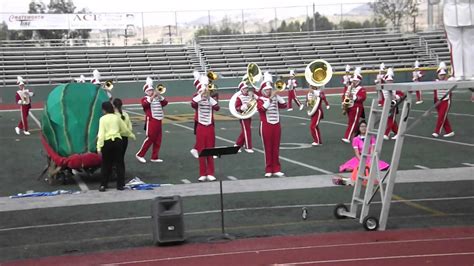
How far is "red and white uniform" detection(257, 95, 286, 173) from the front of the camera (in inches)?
492

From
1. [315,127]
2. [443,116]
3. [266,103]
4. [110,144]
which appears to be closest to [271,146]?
[266,103]

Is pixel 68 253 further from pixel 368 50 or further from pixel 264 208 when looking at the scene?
pixel 368 50

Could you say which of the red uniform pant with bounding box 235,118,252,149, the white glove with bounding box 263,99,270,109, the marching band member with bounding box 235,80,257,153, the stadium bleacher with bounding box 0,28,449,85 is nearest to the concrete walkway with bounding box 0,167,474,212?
the white glove with bounding box 263,99,270,109

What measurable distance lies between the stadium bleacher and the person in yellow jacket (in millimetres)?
30789

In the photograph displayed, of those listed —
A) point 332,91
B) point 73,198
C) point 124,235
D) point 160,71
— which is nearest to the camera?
point 124,235

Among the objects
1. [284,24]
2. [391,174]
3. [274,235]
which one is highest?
[284,24]

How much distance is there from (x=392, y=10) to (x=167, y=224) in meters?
53.1

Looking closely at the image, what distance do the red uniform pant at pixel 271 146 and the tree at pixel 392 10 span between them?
44.1 m

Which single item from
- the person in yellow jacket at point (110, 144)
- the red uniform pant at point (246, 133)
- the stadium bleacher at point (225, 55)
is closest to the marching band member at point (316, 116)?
the red uniform pant at point (246, 133)

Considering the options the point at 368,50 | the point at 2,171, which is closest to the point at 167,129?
the point at 2,171

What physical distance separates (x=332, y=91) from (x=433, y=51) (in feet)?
35.6

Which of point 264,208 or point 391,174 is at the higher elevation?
point 391,174

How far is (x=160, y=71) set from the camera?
145ft

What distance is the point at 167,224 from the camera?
7871mm
